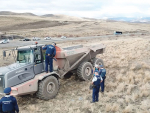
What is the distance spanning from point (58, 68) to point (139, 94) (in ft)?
14.3

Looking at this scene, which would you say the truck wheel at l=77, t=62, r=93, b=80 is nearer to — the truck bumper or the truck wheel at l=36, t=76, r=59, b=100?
the truck wheel at l=36, t=76, r=59, b=100

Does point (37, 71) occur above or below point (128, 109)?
above

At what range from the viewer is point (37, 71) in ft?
26.2

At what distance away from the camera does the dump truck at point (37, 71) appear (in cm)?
684

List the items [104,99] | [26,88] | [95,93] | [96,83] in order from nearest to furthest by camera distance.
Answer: [26,88] → [96,83] → [95,93] → [104,99]

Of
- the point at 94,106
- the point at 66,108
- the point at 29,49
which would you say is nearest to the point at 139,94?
the point at 94,106

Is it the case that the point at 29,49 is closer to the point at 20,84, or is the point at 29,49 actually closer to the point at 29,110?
the point at 20,84

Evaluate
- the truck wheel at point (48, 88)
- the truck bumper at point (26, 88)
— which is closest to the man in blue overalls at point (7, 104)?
the truck bumper at point (26, 88)

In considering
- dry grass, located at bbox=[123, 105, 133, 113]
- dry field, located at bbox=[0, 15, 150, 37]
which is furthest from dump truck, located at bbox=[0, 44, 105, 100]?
dry field, located at bbox=[0, 15, 150, 37]

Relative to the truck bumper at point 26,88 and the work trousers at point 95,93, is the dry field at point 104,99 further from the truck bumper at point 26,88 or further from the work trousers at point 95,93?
the truck bumper at point 26,88

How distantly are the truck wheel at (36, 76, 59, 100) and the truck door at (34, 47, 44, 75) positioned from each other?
2.18ft

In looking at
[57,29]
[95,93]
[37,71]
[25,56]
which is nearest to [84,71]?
[95,93]

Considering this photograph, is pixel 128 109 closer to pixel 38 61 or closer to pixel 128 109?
pixel 128 109

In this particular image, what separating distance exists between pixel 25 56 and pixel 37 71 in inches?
36.9
